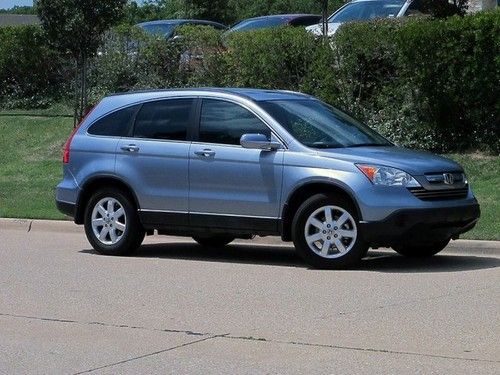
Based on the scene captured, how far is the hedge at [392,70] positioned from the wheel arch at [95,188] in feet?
24.0

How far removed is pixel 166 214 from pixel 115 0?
36.7ft

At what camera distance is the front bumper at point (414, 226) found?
446 inches

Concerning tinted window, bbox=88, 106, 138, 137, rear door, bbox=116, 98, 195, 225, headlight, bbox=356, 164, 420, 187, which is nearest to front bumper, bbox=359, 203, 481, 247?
headlight, bbox=356, 164, 420, 187

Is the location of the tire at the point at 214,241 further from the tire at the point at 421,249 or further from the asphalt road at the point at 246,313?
the tire at the point at 421,249

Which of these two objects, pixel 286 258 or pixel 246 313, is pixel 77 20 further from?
pixel 246 313

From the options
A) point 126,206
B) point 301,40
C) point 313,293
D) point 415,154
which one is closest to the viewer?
point 313,293

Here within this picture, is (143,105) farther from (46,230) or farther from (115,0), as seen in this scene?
(115,0)

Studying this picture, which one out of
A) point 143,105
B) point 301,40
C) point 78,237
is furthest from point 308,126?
point 301,40

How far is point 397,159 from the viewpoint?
11664mm

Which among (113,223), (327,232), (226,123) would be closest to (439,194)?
(327,232)

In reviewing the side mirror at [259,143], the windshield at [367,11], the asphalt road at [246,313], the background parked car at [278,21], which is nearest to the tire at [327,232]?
the asphalt road at [246,313]

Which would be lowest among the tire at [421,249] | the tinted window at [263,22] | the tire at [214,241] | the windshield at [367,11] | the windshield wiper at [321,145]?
the tire at [214,241]

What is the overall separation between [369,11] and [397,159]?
13603mm

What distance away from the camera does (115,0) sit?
907 inches
